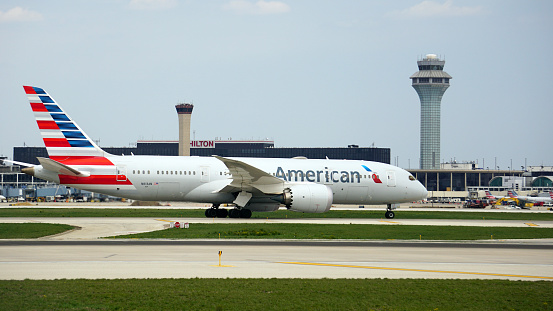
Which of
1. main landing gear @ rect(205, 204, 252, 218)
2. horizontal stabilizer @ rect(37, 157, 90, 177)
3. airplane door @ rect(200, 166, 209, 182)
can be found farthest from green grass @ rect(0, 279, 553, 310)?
airplane door @ rect(200, 166, 209, 182)

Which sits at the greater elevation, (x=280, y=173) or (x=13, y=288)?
(x=280, y=173)

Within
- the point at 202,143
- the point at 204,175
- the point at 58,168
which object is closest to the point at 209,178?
the point at 204,175

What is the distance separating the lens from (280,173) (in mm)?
40188

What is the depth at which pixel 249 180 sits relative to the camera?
3766cm

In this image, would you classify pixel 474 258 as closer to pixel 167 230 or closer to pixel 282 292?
pixel 282 292

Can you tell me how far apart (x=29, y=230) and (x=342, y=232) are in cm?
1416

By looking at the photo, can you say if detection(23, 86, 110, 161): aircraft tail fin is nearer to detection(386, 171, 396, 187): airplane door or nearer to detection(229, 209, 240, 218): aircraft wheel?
detection(229, 209, 240, 218): aircraft wheel

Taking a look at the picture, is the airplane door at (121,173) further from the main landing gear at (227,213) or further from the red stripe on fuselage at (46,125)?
the main landing gear at (227,213)

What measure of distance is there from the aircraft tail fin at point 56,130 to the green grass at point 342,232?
32.3ft

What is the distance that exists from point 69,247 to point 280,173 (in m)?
19.6

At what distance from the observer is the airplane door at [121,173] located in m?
37.5

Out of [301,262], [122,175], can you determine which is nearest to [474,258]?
[301,262]

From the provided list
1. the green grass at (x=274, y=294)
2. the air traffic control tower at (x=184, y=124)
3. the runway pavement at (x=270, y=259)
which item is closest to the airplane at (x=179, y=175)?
the runway pavement at (x=270, y=259)

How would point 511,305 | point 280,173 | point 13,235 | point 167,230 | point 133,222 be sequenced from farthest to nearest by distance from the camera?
1. point 280,173
2. point 133,222
3. point 167,230
4. point 13,235
5. point 511,305
